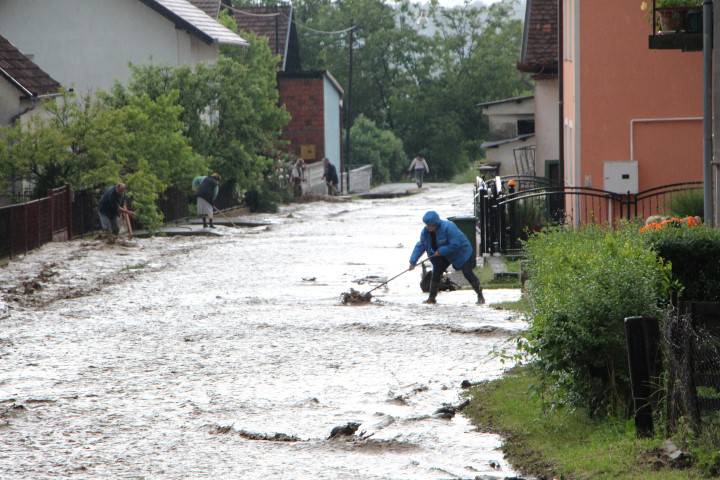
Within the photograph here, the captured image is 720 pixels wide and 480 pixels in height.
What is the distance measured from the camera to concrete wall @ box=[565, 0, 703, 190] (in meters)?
23.0

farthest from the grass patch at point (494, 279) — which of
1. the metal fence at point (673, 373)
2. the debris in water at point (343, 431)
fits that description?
the metal fence at point (673, 373)

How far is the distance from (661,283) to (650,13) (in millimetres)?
10031

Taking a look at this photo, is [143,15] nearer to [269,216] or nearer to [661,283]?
[269,216]

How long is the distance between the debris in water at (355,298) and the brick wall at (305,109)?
39.8 m

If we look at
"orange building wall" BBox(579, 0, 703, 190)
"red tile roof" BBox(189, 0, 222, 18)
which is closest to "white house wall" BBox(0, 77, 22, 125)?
"orange building wall" BBox(579, 0, 703, 190)

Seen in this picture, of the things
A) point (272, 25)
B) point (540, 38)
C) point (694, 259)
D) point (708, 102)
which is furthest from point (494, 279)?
point (272, 25)

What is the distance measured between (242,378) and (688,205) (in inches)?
402

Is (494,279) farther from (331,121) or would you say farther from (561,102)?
(331,121)

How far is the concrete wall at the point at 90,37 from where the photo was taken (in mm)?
43062

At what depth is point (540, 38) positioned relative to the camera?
33.4 metres

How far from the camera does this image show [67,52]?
43.4 m

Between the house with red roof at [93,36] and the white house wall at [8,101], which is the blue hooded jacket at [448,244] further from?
the house with red roof at [93,36]

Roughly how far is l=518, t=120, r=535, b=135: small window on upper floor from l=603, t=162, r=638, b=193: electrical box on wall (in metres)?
16.9

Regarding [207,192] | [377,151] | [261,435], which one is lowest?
[261,435]
